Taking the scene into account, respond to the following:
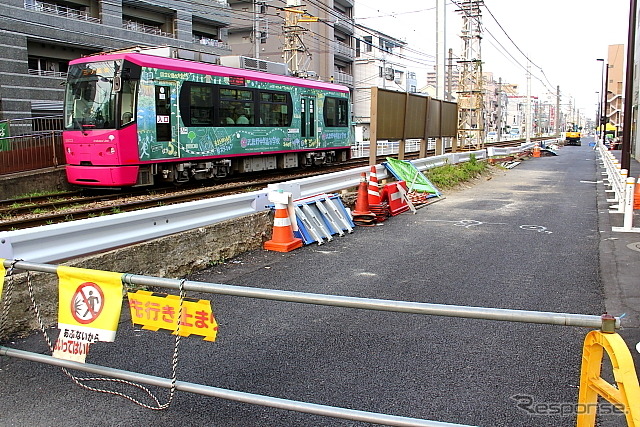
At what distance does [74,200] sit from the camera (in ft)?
42.7

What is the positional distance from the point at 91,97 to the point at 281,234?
26.8 ft

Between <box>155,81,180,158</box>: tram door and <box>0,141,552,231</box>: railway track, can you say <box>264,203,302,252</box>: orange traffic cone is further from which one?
<box>155,81,180,158</box>: tram door

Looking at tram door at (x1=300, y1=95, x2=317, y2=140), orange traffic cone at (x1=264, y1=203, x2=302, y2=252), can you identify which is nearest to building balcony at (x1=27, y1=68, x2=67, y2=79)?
tram door at (x1=300, y1=95, x2=317, y2=140)

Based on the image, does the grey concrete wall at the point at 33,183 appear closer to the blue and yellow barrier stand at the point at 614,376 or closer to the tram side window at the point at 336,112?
the tram side window at the point at 336,112

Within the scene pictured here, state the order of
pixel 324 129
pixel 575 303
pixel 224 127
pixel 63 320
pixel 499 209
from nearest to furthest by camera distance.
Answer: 1. pixel 63 320
2. pixel 575 303
3. pixel 499 209
4. pixel 224 127
5. pixel 324 129

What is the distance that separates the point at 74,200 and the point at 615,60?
11387 centimetres

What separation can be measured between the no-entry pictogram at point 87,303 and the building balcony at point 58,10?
93.9 ft

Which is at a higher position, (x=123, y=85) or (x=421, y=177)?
(x=123, y=85)

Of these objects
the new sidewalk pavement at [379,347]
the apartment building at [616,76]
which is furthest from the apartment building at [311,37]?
the apartment building at [616,76]

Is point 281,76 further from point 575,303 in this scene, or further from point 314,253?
point 575,303

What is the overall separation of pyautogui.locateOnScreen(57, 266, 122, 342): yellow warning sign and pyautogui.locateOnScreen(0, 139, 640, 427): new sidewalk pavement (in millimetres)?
634

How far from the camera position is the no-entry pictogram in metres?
3.30

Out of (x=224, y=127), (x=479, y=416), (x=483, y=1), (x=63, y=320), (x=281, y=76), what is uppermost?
(x=483, y=1)

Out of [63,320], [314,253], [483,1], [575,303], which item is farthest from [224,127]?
[483,1]
